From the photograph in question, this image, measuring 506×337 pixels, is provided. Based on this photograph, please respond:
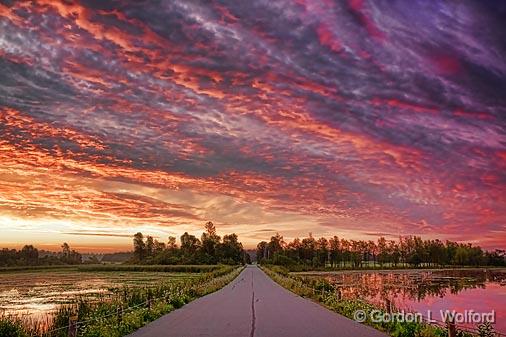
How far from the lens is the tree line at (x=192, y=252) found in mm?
162262

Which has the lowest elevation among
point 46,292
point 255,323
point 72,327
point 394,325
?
point 46,292

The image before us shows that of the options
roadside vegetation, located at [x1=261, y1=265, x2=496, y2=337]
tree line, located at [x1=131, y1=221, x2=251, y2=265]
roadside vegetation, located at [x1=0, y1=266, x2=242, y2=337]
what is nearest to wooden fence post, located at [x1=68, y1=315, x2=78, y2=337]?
roadside vegetation, located at [x1=0, y1=266, x2=242, y2=337]

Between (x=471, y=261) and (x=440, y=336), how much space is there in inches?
7239

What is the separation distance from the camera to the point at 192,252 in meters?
177

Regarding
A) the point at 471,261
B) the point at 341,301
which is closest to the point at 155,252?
the point at 471,261

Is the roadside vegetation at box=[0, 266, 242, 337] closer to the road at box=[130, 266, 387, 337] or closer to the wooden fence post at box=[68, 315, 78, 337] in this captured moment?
the wooden fence post at box=[68, 315, 78, 337]

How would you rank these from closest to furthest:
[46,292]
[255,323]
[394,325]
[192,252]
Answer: [394,325] < [255,323] < [46,292] < [192,252]

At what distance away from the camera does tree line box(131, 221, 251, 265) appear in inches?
6388

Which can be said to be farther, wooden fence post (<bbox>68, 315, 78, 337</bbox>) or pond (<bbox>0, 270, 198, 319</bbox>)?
pond (<bbox>0, 270, 198, 319</bbox>)

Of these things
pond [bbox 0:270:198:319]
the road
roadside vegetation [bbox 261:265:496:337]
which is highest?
roadside vegetation [bbox 261:265:496:337]

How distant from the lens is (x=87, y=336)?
1416cm

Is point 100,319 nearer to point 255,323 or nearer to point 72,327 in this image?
point 72,327

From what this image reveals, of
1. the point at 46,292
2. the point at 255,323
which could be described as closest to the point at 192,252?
the point at 46,292

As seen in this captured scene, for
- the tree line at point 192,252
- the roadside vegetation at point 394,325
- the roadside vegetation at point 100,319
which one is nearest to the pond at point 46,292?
the roadside vegetation at point 100,319
